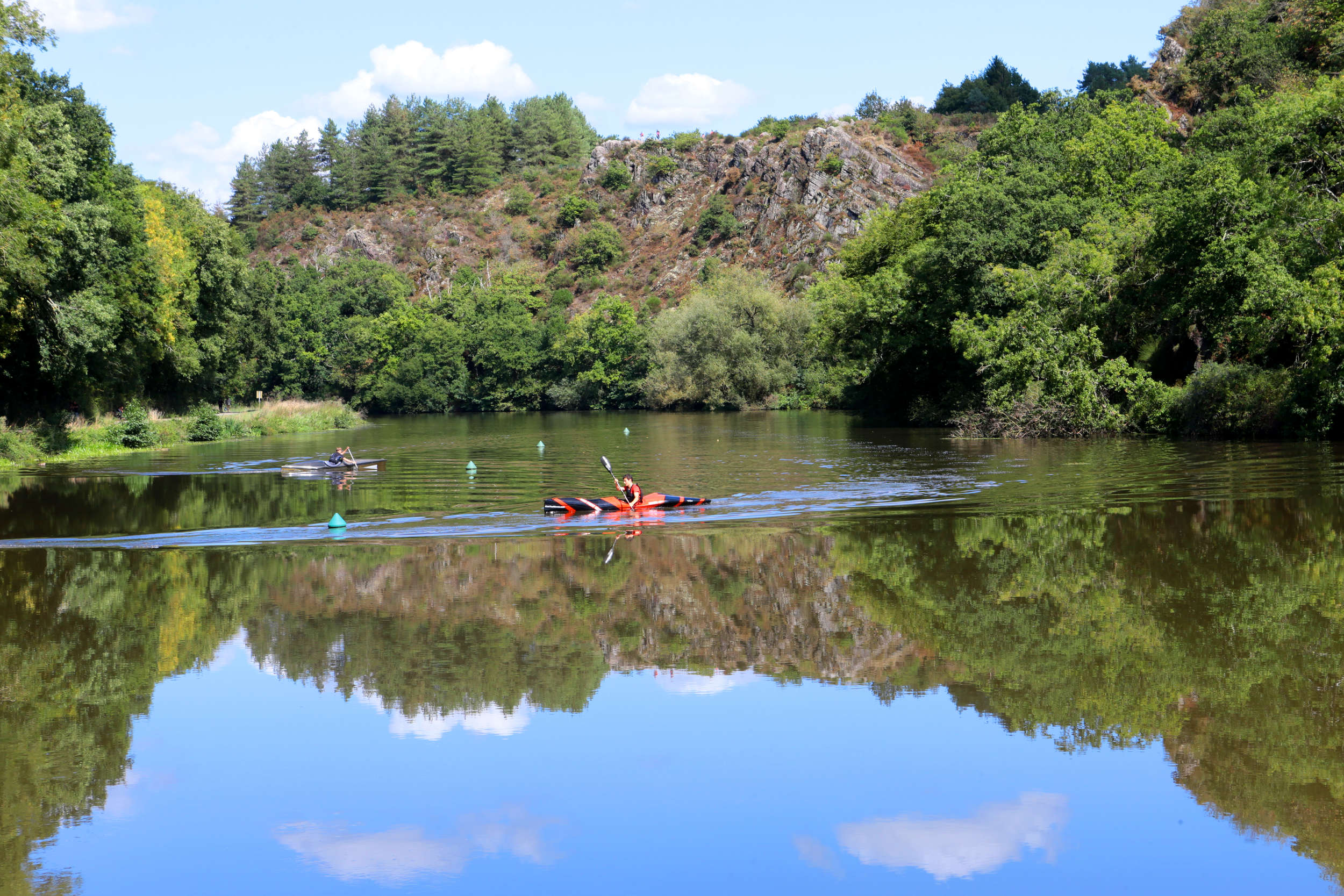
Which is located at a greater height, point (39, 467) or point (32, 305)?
point (32, 305)

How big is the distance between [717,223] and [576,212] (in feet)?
78.7

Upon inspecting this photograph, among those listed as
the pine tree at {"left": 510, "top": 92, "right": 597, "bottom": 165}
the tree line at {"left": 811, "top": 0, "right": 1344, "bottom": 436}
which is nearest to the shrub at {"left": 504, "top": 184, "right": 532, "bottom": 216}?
the pine tree at {"left": 510, "top": 92, "right": 597, "bottom": 165}

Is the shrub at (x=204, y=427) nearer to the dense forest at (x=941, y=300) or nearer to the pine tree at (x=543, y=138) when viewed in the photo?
the dense forest at (x=941, y=300)

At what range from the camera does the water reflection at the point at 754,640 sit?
832 cm

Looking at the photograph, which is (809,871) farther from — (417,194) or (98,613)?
(417,194)

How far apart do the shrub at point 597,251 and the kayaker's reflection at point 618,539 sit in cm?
11220

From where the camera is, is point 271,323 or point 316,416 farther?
point 271,323

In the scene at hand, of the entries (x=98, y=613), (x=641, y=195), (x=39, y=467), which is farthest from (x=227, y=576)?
(x=641, y=195)

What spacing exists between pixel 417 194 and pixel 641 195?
3758cm

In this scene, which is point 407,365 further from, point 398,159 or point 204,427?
point 398,159

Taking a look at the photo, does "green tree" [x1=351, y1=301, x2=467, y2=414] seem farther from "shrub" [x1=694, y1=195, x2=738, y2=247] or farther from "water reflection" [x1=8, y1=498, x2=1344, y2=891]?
"water reflection" [x1=8, y1=498, x2=1344, y2=891]

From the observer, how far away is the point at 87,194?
47.6 meters

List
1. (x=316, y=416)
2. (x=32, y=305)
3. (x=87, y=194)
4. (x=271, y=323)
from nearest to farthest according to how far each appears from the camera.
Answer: (x=32, y=305), (x=87, y=194), (x=316, y=416), (x=271, y=323)

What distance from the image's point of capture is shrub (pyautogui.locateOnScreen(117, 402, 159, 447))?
4922 centimetres
